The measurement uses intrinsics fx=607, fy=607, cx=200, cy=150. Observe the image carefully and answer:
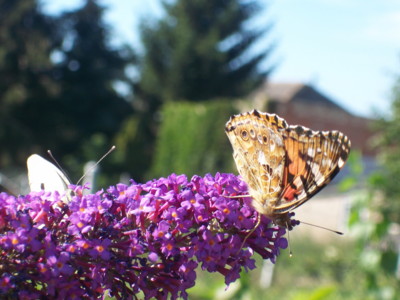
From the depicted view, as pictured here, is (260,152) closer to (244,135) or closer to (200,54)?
(244,135)

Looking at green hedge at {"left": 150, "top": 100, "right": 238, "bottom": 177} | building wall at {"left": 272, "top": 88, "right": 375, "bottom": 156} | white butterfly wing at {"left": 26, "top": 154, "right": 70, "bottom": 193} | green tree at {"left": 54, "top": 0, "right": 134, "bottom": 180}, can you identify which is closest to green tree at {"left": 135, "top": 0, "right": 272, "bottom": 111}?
green tree at {"left": 54, "top": 0, "right": 134, "bottom": 180}

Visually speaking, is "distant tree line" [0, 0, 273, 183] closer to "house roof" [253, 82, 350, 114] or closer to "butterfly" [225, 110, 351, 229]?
"house roof" [253, 82, 350, 114]

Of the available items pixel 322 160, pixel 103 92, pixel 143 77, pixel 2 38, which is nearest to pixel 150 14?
pixel 143 77

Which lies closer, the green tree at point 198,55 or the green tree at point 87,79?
the green tree at point 87,79

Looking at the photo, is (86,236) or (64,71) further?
(64,71)

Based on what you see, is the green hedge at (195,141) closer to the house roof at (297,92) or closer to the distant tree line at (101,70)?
the distant tree line at (101,70)

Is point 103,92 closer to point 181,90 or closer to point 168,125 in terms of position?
point 181,90

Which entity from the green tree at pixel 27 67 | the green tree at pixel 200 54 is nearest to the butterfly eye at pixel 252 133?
the green tree at pixel 27 67

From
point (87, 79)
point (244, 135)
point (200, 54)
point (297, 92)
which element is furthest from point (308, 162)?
point (297, 92)
